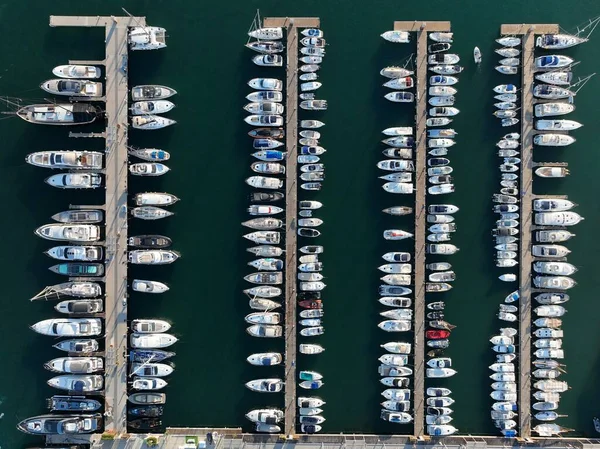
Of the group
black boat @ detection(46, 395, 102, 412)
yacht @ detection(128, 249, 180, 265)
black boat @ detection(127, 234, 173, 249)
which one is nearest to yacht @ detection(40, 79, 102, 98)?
black boat @ detection(127, 234, 173, 249)

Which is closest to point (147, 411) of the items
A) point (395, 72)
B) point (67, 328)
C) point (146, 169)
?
point (67, 328)

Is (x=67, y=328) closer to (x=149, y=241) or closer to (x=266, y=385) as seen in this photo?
(x=149, y=241)

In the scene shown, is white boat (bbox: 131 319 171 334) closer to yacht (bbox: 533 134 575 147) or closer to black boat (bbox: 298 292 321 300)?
black boat (bbox: 298 292 321 300)

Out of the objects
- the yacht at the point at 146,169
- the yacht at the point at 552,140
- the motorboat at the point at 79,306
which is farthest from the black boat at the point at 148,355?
the yacht at the point at 552,140

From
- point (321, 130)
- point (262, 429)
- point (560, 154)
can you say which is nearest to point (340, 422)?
point (262, 429)

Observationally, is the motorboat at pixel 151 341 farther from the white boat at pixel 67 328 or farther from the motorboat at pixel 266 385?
the motorboat at pixel 266 385

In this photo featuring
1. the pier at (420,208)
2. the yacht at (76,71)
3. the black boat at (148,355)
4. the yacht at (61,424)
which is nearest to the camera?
the yacht at (61,424)
